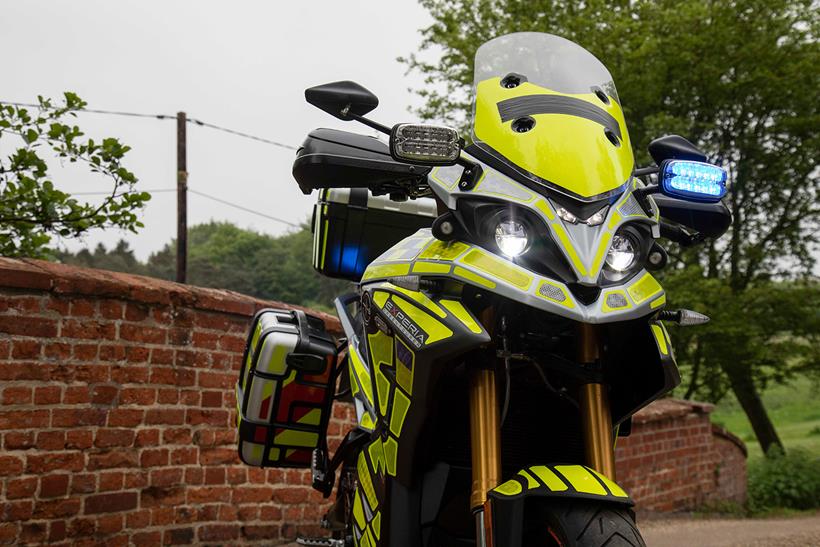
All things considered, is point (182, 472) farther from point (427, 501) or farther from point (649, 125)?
point (649, 125)

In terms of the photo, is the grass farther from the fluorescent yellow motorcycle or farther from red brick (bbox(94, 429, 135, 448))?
the fluorescent yellow motorcycle

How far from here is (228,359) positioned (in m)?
4.46

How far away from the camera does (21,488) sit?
3.54 meters

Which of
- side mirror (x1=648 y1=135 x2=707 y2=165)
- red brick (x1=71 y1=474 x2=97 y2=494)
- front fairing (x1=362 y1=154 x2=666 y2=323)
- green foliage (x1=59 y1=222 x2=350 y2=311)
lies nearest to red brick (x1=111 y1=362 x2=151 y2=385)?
red brick (x1=71 y1=474 x2=97 y2=494)

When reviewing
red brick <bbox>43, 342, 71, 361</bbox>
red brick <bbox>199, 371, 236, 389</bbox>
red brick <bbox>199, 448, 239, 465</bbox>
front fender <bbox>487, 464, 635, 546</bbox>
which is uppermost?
red brick <bbox>43, 342, 71, 361</bbox>

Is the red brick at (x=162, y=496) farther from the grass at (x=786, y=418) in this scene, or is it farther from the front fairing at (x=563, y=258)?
the grass at (x=786, y=418)

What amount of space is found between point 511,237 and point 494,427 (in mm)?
459

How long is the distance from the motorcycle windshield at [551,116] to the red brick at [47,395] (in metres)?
2.51

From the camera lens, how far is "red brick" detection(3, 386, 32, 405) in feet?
11.5

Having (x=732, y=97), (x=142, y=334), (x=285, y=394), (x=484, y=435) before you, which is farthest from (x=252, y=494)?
(x=732, y=97)

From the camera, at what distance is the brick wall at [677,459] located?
8008 millimetres

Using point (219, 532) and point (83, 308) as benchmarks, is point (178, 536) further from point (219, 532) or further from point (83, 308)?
point (83, 308)

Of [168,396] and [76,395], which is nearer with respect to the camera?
[76,395]

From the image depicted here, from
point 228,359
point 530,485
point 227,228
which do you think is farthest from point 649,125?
point 227,228
